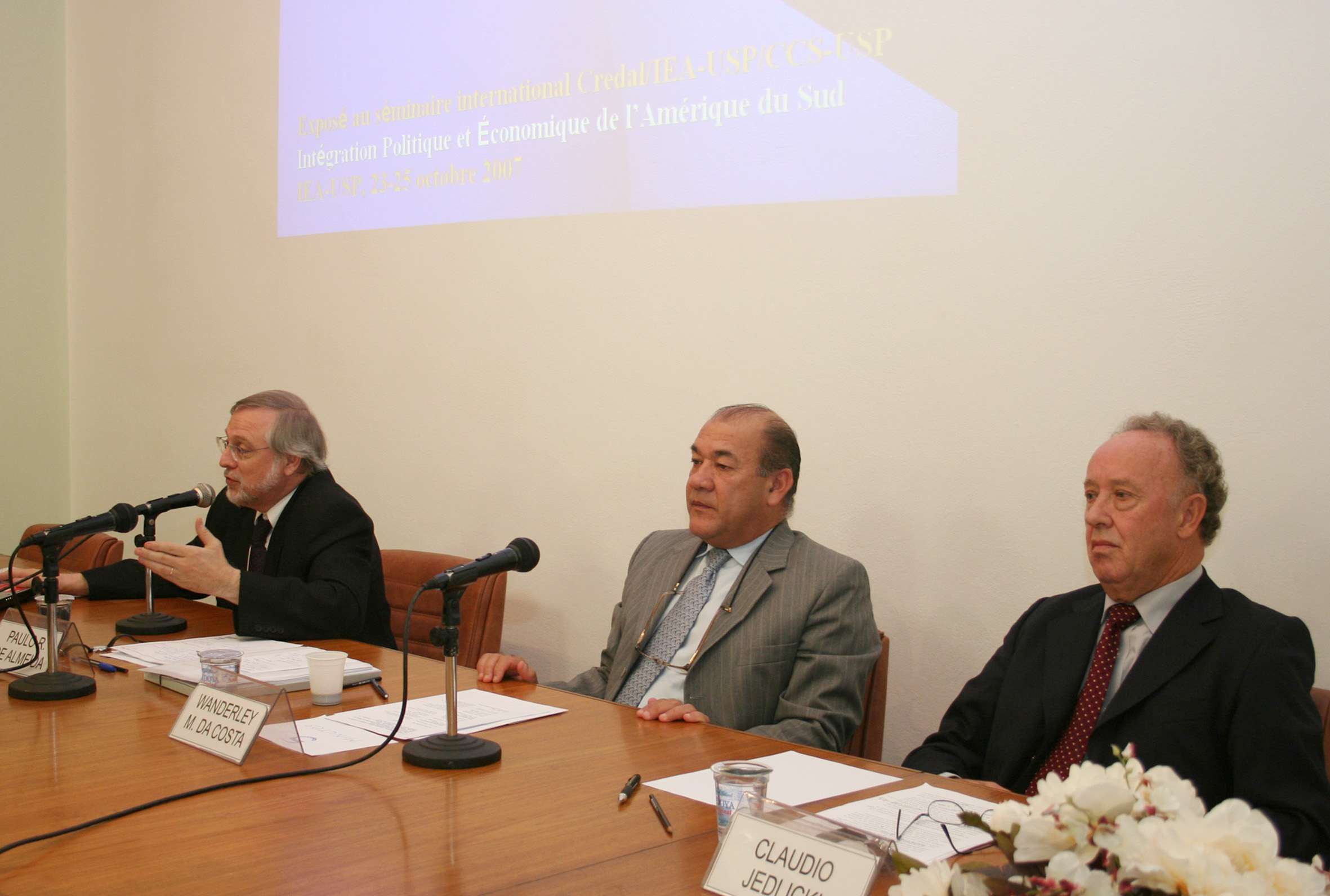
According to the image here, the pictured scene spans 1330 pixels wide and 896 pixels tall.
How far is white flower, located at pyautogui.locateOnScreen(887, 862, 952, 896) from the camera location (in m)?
0.76

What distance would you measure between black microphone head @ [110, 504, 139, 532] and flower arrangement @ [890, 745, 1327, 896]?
2.07 metres

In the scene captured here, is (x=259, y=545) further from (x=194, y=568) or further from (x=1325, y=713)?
(x=1325, y=713)

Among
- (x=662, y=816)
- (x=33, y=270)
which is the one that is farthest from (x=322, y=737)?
(x=33, y=270)

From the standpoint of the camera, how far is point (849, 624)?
2352 mm

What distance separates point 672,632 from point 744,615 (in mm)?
230

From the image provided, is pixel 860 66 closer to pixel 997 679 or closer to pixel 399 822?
pixel 997 679

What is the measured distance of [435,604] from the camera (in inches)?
132

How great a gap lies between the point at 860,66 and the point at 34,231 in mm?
4374

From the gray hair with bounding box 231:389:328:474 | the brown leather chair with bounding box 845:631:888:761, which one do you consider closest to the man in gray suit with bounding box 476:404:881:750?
the brown leather chair with bounding box 845:631:888:761

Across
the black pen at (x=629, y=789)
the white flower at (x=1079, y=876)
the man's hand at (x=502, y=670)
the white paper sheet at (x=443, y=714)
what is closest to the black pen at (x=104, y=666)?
the white paper sheet at (x=443, y=714)

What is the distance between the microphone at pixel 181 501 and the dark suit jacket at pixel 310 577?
0.21 m

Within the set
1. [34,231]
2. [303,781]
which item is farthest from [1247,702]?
[34,231]

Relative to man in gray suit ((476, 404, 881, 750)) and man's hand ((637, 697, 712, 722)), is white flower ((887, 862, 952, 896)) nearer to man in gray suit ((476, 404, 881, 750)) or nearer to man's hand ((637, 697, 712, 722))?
man's hand ((637, 697, 712, 722))

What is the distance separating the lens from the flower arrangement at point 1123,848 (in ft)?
2.30
